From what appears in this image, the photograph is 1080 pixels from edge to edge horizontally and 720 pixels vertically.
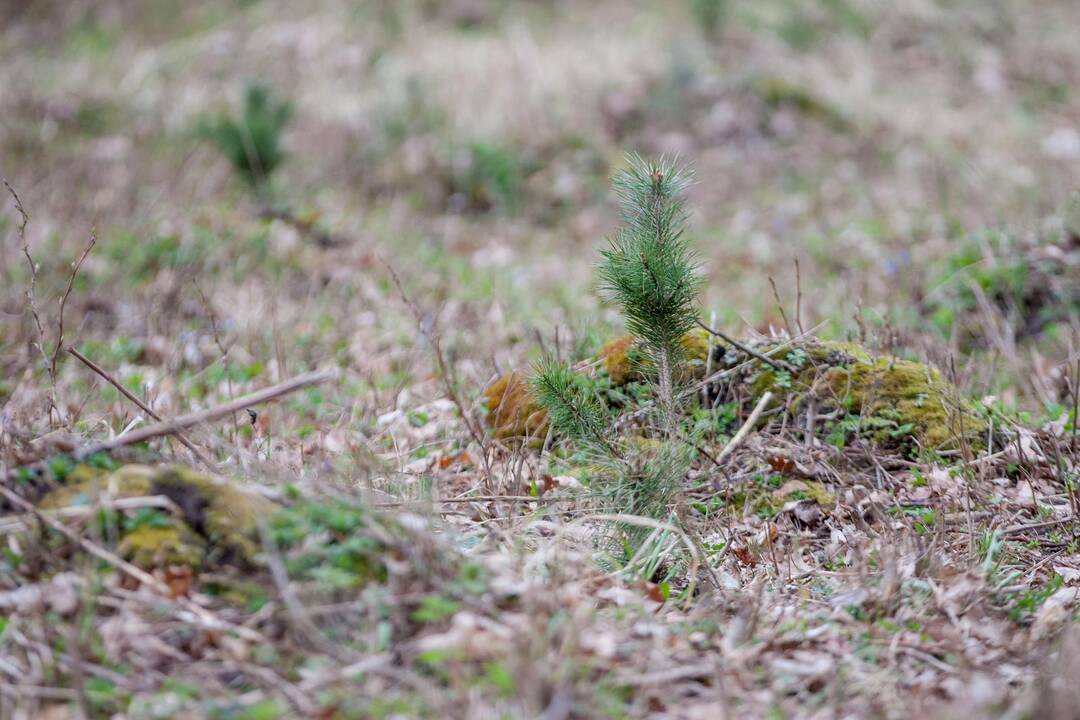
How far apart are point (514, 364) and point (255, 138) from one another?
4326mm

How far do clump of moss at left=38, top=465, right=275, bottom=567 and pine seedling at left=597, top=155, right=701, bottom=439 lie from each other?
47.7 inches

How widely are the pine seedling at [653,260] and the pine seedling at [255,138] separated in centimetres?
571

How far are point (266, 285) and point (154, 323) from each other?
893 mm

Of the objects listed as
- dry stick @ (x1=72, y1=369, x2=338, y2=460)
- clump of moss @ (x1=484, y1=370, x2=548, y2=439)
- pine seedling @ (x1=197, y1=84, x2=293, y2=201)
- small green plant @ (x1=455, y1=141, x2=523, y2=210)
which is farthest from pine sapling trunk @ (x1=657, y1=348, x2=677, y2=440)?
small green plant @ (x1=455, y1=141, x2=523, y2=210)

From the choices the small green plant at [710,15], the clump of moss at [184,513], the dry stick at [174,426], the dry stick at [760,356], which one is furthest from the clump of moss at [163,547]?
the small green plant at [710,15]

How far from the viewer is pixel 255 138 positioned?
791 centimetres

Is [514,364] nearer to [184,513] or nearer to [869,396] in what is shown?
[869,396]

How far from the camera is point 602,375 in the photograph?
12.4 ft

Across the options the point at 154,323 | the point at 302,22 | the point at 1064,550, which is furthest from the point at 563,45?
the point at 1064,550

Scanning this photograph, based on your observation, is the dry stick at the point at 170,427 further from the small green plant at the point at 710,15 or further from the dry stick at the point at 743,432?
the small green plant at the point at 710,15

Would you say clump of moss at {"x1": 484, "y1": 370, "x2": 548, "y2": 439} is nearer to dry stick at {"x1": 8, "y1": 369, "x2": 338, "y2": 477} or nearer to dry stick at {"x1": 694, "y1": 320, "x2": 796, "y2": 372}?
dry stick at {"x1": 694, "y1": 320, "x2": 796, "y2": 372}

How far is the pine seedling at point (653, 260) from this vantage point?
112 inches

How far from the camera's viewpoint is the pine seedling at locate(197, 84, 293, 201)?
7.90m

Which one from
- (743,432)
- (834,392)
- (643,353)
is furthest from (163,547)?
(834,392)
